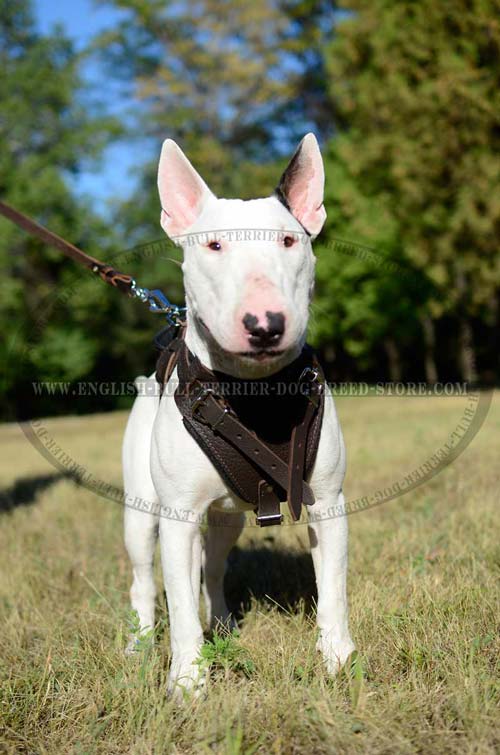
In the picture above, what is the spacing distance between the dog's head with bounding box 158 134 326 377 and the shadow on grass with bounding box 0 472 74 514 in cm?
535

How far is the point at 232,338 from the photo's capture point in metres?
2.24

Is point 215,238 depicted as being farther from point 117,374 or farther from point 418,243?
point 117,374

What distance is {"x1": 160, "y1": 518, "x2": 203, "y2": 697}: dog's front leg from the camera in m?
2.67

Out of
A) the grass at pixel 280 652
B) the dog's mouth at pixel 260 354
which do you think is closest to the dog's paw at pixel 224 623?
the grass at pixel 280 652

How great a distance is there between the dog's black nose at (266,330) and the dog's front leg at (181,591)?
90cm

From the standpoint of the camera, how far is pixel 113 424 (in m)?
17.6

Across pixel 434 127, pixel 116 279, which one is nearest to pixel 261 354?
pixel 116 279

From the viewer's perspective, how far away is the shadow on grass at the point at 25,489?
756 centimetres

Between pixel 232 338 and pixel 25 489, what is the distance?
6.94 m

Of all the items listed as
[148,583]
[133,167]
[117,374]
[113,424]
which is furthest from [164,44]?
[148,583]

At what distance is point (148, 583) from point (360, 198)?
715 inches

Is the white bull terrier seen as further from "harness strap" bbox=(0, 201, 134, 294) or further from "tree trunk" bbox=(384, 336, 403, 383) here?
"tree trunk" bbox=(384, 336, 403, 383)

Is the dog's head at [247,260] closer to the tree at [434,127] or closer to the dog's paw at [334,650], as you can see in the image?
the dog's paw at [334,650]

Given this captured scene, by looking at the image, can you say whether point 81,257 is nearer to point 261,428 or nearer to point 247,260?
point 261,428
